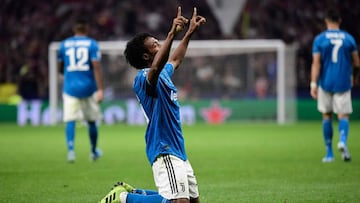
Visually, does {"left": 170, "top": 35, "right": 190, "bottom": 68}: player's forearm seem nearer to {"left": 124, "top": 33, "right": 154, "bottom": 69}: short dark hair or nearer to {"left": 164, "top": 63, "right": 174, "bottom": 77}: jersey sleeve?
{"left": 164, "top": 63, "right": 174, "bottom": 77}: jersey sleeve

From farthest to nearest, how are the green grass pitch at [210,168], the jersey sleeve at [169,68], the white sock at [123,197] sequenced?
the green grass pitch at [210,168] < the white sock at [123,197] < the jersey sleeve at [169,68]

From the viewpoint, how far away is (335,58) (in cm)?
1381

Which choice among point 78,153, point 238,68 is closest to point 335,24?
point 78,153

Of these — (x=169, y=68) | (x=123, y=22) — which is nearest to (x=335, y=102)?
(x=169, y=68)

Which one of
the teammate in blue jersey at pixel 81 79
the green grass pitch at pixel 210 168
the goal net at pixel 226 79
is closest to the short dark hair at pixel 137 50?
the green grass pitch at pixel 210 168

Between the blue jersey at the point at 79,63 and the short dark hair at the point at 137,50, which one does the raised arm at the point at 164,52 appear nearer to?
the short dark hair at the point at 137,50

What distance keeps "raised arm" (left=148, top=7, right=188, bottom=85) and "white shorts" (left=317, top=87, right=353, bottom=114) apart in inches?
275

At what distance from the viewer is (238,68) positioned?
1062 inches

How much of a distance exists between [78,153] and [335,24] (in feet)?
18.0

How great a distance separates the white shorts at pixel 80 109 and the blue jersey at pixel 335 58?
12.7ft

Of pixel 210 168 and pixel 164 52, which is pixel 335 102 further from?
pixel 164 52

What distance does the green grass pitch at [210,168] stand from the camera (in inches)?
379

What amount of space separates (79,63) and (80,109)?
79 cm

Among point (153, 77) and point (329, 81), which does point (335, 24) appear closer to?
point (329, 81)
